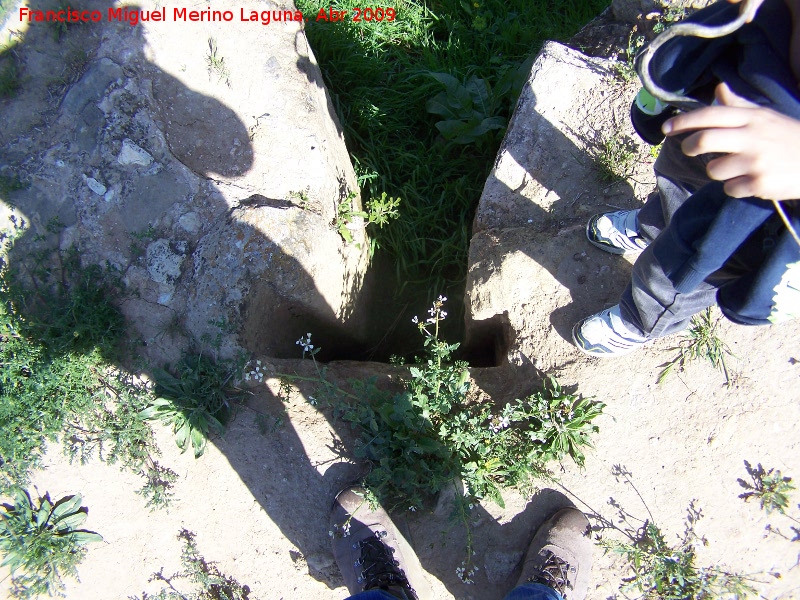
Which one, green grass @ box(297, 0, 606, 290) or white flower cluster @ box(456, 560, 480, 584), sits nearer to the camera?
white flower cluster @ box(456, 560, 480, 584)

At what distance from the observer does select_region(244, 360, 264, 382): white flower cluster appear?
240cm

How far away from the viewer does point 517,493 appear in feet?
7.79

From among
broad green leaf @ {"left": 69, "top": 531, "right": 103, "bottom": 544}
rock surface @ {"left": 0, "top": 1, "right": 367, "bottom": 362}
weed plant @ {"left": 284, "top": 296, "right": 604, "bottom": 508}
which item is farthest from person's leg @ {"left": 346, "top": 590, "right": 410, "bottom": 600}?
broad green leaf @ {"left": 69, "top": 531, "right": 103, "bottom": 544}

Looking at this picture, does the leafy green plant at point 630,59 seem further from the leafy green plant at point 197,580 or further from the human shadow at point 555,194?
the leafy green plant at point 197,580

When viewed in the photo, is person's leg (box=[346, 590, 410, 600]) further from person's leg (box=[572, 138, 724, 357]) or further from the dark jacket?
the dark jacket

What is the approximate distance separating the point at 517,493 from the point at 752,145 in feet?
5.91

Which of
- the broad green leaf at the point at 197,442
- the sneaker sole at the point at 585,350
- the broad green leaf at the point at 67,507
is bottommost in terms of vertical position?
the broad green leaf at the point at 67,507

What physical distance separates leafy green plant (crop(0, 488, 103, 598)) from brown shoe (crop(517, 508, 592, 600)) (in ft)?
7.00

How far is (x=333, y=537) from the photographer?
2.33m

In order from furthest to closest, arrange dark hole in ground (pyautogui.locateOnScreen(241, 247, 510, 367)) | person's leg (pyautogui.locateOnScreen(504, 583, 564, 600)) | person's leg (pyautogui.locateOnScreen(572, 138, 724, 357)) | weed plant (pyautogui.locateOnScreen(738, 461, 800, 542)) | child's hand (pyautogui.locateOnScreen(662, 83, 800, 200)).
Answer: dark hole in ground (pyautogui.locateOnScreen(241, 247, 510, 367))
weed plant (pyautogui.locateOnScreen(738, 461, 800, 542))
person's leg (pyautogui.locateOnScreen(504, 583, 564, 600))
person's leg (pyautogui.locateOnScreen(572, 138, 724, 357))
child's hand (pyautogui.locateOnScreen(662, 83, 800, 200))

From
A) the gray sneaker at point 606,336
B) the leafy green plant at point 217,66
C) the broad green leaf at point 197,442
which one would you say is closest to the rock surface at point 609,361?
the gray sneaker at point 606,336

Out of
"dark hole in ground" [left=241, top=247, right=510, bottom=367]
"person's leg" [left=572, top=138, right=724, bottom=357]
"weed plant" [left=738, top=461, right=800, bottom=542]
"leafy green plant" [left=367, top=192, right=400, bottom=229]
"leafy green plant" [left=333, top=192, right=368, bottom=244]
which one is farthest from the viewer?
"leafy green plant" [left=367, top=192, right=400, bottom=229]

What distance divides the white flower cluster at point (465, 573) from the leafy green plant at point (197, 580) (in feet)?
3.38

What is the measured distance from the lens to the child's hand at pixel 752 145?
1085 millimetres
